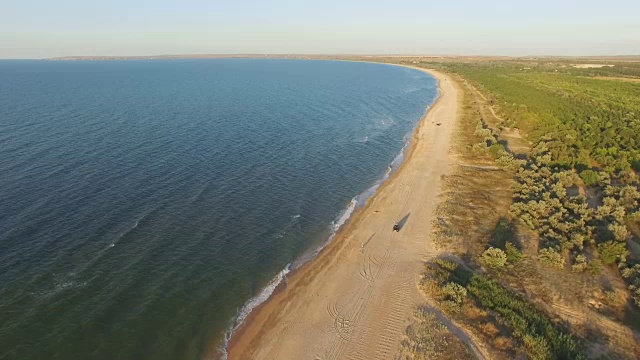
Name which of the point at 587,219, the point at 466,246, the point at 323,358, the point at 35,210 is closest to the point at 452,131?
the point at 587,219

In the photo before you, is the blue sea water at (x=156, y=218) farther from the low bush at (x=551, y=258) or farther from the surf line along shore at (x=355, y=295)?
the low bush at (x=551, y=258)

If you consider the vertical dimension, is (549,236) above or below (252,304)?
above

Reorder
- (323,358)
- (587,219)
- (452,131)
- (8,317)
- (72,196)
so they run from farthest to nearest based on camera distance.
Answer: (452,131), (72,196), (587,219), (8,317), (323,358)

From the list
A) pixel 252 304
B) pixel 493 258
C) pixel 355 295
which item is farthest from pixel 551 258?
pixel 252 304

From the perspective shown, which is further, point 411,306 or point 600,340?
point 411,306

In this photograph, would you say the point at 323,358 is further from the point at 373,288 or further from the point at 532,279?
the point at 532,279

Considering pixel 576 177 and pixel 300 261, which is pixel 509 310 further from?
pixel 576 177
